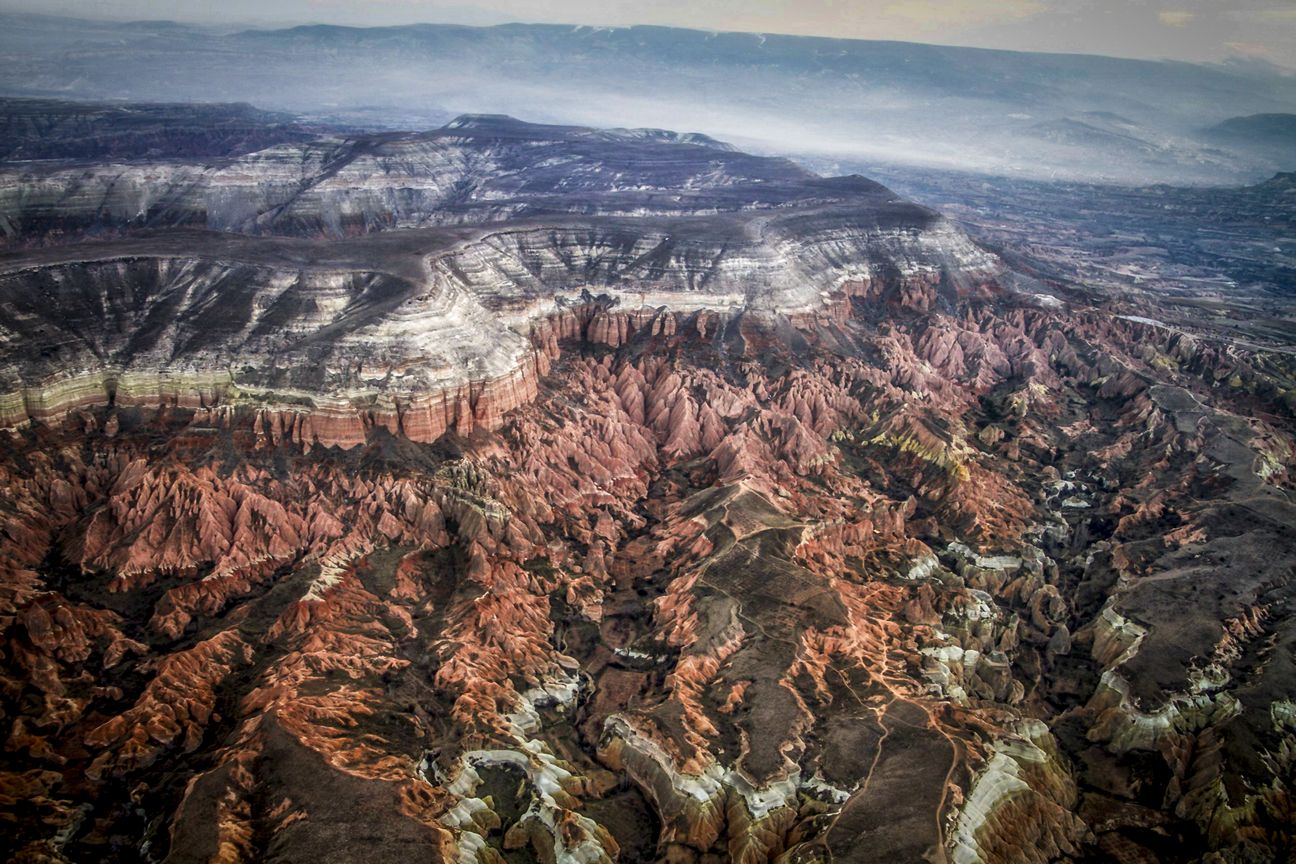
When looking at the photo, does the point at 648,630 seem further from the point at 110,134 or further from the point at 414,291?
the point at 110,134

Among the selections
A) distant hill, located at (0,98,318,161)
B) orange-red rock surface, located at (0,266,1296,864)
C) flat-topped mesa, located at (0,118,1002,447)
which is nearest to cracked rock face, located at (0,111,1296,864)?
orange-red rock surface, located at (0,266,1296,864)

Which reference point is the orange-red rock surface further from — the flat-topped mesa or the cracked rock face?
the flat-topped mesa

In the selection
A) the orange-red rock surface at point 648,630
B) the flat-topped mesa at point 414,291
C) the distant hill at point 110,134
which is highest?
the distant hill at point 110,134

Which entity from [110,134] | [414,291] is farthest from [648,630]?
[110,134]

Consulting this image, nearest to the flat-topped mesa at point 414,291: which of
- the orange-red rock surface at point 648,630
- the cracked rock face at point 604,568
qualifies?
the cracked rock face at point 604,568

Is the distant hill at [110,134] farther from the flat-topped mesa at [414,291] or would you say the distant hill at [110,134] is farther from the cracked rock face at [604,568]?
the cracked rock face at [604,568]

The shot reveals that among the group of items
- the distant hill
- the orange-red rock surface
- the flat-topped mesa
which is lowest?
the orange-red rock surface
